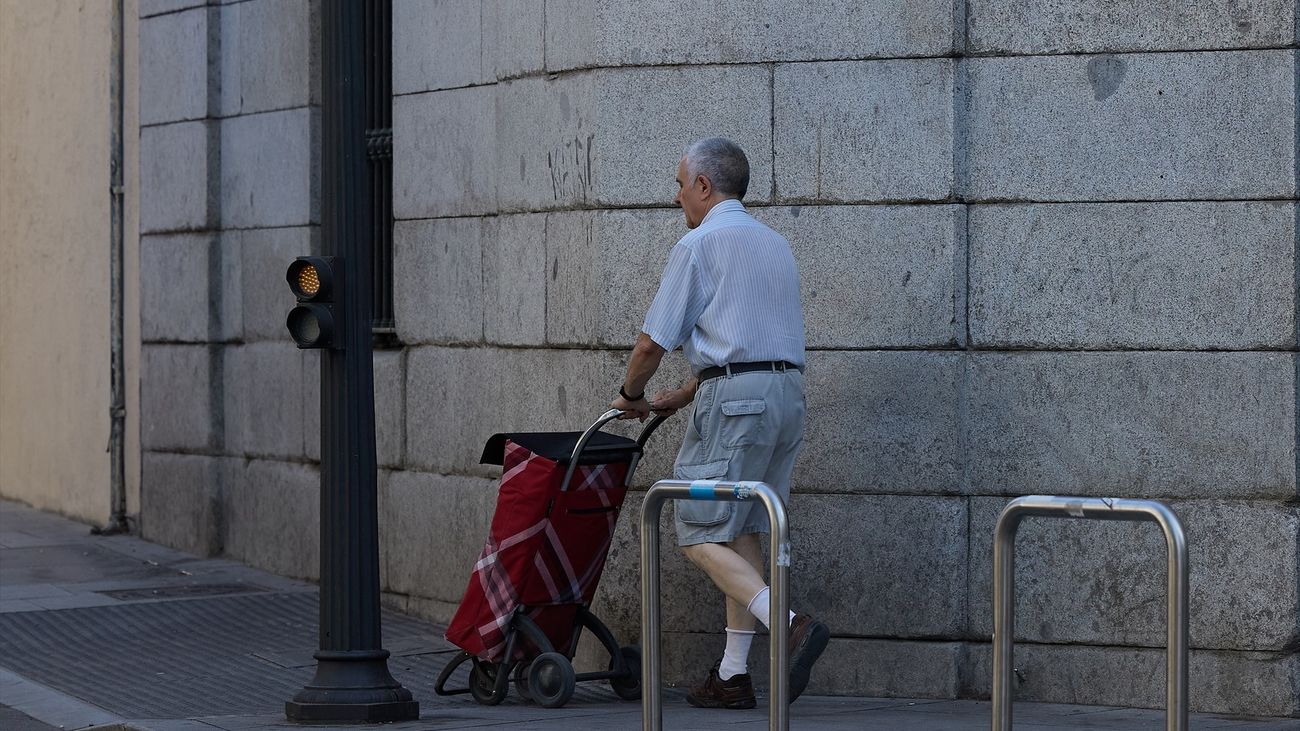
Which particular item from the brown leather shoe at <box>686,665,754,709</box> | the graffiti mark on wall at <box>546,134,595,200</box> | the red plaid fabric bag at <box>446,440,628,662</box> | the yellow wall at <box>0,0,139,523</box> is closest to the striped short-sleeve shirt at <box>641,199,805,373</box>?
the red plaid fabric bag at <box>446,440,628,662</box>

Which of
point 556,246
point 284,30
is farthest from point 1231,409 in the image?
point 284,30

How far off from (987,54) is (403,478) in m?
3.74

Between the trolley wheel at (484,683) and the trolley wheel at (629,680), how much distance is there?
0.44m

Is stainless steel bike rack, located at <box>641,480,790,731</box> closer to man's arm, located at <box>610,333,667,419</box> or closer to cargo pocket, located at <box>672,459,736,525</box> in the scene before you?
cargo pocket, located at <box>672,459,736,525</box>

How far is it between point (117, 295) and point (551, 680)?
21.4 ft

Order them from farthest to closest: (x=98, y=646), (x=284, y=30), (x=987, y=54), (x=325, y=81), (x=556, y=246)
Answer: (x=284, y=30) < (x=98, y=646) < (x=556, y=246) < (x=987, y=54) < (x=325, y=81)

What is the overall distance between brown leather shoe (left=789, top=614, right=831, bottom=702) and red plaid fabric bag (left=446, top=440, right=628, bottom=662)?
89 centimetres

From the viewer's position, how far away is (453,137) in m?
9.13

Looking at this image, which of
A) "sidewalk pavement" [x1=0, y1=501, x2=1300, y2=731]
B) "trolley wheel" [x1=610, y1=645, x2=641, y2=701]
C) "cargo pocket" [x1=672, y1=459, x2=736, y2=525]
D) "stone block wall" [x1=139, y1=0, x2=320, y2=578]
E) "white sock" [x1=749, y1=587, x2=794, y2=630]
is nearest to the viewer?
"white sock" [x1=749, y1=587, x2=794, y2=630]

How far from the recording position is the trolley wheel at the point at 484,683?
7121 millimetres

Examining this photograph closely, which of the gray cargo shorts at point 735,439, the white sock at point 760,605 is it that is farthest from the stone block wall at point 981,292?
the white sock at point 760,605

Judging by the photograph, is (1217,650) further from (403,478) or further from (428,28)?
(428,28)

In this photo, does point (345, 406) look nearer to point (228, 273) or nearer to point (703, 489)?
point (703, 489)

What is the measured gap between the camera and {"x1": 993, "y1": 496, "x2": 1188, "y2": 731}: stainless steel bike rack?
4.28 m
